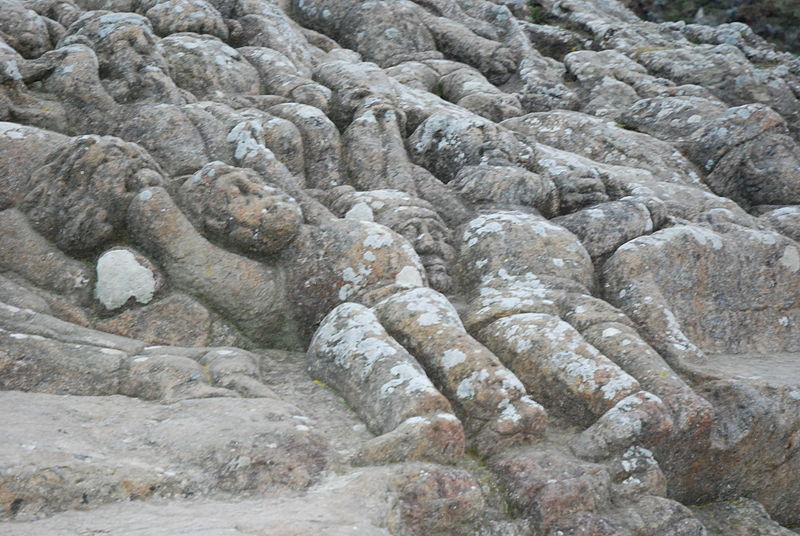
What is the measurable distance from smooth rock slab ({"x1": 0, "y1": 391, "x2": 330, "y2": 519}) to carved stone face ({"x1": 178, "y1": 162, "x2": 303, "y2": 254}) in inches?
136

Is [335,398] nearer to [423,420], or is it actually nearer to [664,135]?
[423,420]

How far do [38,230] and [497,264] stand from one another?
7.55 metres

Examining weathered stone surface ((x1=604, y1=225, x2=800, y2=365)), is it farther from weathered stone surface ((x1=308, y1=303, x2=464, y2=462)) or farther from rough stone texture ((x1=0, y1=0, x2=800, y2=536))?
weathered stone surface ((x1=308, y1=303, x2=464, y2=462))

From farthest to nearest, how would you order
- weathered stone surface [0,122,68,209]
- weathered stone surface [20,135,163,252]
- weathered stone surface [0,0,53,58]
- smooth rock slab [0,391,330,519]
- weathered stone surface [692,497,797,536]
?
weathered stone surface [0,0,53,58] < weathered stone surface [0,122,68,209] < weathered stone surface [20,135,163,252] < weathered stone surface [692,497,797,536] < smooth rock slab [0,391,330,519]

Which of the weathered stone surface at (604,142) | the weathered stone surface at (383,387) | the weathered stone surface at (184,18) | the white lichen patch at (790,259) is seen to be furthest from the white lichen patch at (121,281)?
the white lichen patch at (790,259)

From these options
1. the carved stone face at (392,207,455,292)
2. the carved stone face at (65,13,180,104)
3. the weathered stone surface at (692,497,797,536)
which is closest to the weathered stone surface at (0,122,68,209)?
the carved stone face at (65,13,180,104)

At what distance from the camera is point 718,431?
12.1 m

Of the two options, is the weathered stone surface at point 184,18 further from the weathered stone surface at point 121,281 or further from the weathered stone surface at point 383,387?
the weathered stone surface at point 383,387

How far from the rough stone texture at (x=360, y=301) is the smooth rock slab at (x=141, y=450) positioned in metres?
0.03

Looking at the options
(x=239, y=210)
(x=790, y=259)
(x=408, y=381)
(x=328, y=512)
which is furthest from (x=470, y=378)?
(x=790, y=259)

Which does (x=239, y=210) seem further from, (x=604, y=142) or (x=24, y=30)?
(x=604, y=142)

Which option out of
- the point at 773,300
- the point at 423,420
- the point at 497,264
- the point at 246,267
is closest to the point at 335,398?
the point at 423,420

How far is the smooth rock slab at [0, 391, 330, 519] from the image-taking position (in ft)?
26.9

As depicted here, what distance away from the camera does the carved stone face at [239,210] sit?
13086 mm
